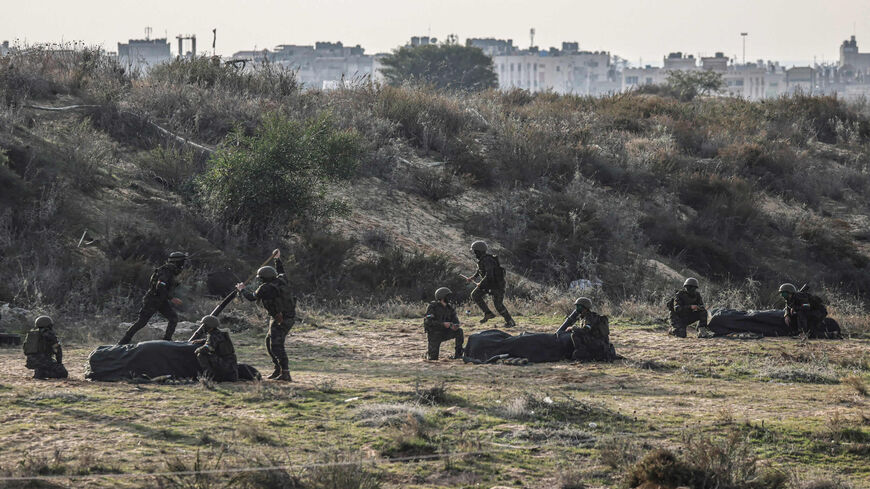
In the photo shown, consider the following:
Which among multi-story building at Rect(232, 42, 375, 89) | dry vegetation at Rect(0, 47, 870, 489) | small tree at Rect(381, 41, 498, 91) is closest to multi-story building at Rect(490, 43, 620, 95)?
multi-story building at Rect(232, 42, 375, 89)

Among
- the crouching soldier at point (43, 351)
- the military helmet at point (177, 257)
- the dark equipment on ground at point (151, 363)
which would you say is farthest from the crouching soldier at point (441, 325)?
the crouching soldier at point (43, 351)

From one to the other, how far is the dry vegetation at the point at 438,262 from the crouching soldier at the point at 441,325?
430 mm

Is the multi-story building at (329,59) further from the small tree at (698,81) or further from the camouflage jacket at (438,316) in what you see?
the camouflage jacket at (438,316)

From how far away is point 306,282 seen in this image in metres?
21.9

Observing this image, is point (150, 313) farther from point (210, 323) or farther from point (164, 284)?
→ point (210, 323)

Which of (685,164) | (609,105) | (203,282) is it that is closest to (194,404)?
(203,282)

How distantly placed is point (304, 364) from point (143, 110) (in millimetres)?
16824

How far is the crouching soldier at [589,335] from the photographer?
Result: 14.4m

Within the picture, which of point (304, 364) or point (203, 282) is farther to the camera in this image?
point (203, 282)

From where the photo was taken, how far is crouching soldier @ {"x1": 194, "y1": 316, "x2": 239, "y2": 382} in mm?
12461

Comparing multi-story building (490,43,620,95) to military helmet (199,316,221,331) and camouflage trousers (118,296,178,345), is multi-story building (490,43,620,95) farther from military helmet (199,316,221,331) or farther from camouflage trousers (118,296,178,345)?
military helmet (199,316,221,331)

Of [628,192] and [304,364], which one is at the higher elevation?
[628,192]

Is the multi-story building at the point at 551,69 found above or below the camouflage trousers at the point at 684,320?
above

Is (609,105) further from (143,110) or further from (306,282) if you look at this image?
(306,282)
